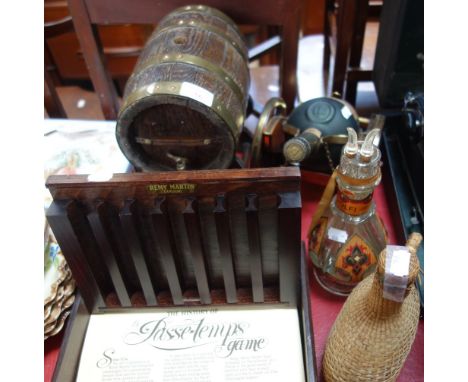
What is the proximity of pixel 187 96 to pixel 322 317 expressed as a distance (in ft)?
1.61

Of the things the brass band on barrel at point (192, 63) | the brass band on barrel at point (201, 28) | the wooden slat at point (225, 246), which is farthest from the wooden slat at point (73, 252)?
the brass band on barrel at point (201, 28)

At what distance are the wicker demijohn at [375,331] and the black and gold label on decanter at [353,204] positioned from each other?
0.44 feet

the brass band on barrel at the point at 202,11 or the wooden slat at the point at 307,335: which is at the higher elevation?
the brass band on barrel at the point at 202,11

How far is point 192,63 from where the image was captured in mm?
817

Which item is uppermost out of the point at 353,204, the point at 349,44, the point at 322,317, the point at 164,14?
the point at 164,14

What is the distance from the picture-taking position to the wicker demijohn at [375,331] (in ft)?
1.80

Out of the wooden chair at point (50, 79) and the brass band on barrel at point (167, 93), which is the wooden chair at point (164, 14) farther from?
the brass band on barrel at point (167, 93)

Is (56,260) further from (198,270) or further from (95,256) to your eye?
(198,270)

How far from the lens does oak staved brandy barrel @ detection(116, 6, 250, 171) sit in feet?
2.59

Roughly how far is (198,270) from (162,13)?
0.64 meters

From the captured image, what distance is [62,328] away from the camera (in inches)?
32.3

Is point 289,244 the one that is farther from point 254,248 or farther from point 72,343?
point 72,343

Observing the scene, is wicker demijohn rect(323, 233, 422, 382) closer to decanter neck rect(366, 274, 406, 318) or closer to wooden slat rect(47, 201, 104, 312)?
decanter neck rect(366, 274, 406, 318)

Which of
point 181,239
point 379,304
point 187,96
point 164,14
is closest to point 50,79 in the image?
point 164,14
